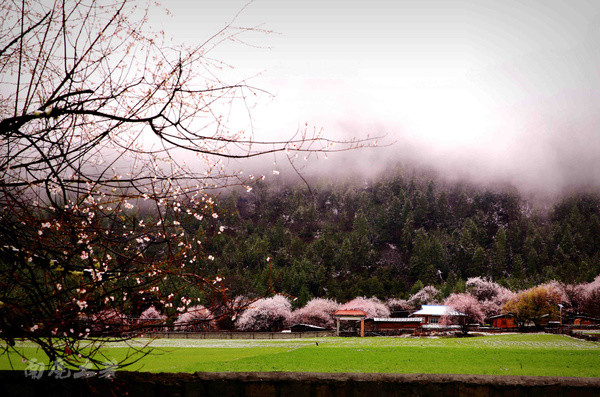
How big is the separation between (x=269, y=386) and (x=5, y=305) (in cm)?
261

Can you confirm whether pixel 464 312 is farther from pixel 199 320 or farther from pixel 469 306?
pixel 199 320

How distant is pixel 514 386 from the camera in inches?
181

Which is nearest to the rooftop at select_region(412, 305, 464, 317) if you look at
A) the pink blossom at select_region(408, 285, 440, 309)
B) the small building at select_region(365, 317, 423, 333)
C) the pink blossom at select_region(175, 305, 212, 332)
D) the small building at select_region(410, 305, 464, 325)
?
the small building at select_region(410, 305, 464, 325)

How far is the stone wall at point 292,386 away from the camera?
4566 mm

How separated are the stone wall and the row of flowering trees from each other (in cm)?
5160

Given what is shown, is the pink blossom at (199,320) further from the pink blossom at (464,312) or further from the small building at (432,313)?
the small building at (432,313)

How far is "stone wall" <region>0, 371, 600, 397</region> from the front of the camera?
4566 millimetres

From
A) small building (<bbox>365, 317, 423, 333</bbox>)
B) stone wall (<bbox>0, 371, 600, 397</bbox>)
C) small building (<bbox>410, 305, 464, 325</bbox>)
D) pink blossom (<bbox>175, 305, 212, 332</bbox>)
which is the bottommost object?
small building (<bbox>365, 317, 423, 333</bbox>)

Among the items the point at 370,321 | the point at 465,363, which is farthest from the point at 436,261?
the point at 465,363

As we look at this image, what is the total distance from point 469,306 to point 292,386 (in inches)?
3223

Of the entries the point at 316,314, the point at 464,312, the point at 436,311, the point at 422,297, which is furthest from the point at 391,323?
the point at 422,297

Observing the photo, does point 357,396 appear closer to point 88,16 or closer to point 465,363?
point 88,16

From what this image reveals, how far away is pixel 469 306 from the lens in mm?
78188

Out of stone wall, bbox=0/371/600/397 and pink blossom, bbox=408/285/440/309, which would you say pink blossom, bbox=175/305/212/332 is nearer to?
stone wall, bbox=0/371/600/397
